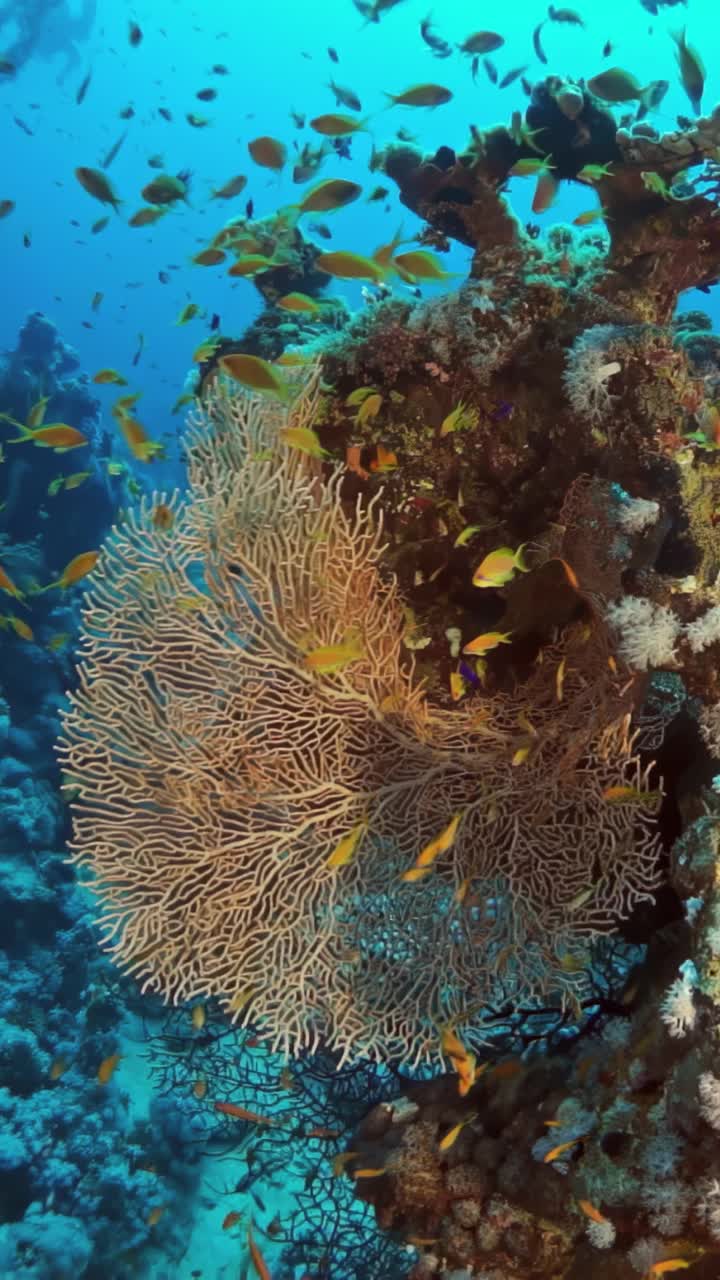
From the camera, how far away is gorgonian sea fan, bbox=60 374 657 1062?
159 inches

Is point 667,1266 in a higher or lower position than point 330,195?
lower

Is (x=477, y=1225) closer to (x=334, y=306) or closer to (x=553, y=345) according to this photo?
(x=553, y=345)

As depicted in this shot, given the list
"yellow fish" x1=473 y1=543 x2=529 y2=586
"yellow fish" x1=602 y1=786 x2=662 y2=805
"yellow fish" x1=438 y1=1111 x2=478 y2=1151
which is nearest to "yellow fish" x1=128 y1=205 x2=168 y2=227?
"yellow fish" x1=473 y1=543 x2=529 y2=586

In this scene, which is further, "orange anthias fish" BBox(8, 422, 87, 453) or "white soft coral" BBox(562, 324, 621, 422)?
"orange anthias fish" BBox(8, 422, 87, 453)

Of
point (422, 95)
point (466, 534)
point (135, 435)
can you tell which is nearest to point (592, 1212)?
point (466, 534)

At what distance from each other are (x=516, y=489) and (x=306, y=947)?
2.86 m

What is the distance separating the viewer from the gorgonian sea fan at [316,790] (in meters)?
4.04

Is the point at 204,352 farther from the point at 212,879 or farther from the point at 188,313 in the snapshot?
the point at 212,879

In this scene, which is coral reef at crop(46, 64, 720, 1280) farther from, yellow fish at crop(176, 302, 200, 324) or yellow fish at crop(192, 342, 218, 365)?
yellow fish at crop(176, 302, 200, 324)

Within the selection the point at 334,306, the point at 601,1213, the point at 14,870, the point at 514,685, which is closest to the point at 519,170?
the point at 334,306

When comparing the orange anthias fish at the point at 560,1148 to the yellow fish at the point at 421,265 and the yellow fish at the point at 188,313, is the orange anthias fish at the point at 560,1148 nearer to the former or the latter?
the yellow fish at the point at 421,265

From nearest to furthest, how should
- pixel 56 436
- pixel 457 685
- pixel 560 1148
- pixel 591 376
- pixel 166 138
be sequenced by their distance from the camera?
1. pixel 560 1148
2. pixel 591 376
3. pixel 457 685
4. pixel 56 436
5. pixel 166 138

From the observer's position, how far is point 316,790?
13.6ft

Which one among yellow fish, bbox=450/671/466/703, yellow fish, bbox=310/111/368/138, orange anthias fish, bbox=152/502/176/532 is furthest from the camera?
yellow fish, bbox=310/111/368/138
